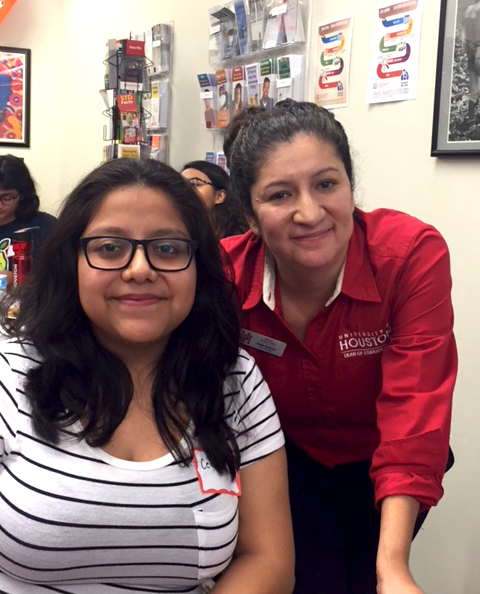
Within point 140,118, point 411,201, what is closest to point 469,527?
point 411,201

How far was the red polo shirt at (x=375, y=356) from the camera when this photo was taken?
1.13 meters

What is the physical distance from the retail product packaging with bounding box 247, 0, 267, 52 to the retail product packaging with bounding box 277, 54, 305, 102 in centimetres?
24

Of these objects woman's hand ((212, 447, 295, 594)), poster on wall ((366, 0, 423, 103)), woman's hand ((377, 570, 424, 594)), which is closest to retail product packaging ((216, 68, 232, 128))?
poster on wall ((366, 0, 423, 103))

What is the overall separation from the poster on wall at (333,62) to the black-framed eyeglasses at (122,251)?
138 cm

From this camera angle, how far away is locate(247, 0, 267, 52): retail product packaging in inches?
108

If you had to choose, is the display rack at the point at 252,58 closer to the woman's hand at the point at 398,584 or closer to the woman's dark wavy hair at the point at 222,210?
the woman's dark wavy hair at the point at 222,210

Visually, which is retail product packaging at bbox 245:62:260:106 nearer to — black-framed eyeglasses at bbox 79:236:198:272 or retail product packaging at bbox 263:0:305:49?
retail product packaging at bbox 263:0:305:49

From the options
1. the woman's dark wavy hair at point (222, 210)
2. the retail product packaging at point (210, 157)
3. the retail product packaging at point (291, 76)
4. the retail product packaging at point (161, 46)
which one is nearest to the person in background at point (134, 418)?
the woman's dark wavy hair at point (222, 210)

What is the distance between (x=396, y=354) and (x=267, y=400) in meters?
0.25

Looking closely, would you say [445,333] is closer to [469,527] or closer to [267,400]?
[267,400]

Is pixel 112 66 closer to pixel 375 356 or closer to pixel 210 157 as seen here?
pixel 210 157

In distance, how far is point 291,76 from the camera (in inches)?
100.0

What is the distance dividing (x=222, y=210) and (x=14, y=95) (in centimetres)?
313

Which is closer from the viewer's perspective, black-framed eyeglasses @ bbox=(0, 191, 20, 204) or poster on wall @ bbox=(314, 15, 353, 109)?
poster on wall @ bbox=(314, 15, 353, 109)
